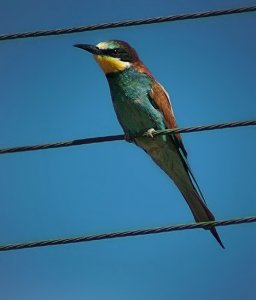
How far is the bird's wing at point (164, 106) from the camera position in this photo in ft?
14.1

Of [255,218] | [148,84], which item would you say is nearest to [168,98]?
[148,84]

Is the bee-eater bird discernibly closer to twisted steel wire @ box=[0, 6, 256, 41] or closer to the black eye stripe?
the black eye stripe

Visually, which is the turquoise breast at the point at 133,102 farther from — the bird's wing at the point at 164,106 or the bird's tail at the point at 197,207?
the bird's tail at the point at 197,207

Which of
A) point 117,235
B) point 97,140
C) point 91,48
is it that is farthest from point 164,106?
point 117,235

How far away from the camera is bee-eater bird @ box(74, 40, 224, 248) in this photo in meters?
4.26

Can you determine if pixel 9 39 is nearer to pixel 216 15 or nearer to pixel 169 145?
pixel 216 15

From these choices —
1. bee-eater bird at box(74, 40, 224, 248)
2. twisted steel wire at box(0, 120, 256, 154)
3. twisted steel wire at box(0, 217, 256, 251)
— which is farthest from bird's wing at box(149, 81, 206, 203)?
twisted steel wire at box(0, 217, 256, 251)

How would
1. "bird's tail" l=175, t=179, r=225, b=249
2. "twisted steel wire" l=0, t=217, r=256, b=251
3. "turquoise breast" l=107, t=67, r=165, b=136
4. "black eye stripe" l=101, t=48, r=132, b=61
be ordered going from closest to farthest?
"twisted steel wire" l=0, t=217, r=256, b=251 → "bird's tail" l=175, t=179, r=225, b=249 → "turquoise breast" l=107, t=67, r=165, b=136 → "black eye stripe" l=101, t=48, r=132, b=61

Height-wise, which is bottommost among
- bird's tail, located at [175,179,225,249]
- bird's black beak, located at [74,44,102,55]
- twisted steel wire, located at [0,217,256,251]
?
bird's tail, located at [175,179,225,249]

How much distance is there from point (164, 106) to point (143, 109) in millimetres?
158

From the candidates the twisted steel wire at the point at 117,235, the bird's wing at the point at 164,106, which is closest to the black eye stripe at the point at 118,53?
the bird's wing at the point at 164,106

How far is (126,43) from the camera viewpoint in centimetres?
450

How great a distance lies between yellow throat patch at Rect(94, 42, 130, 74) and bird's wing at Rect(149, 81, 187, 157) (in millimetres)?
235

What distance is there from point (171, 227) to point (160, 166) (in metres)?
1.82
